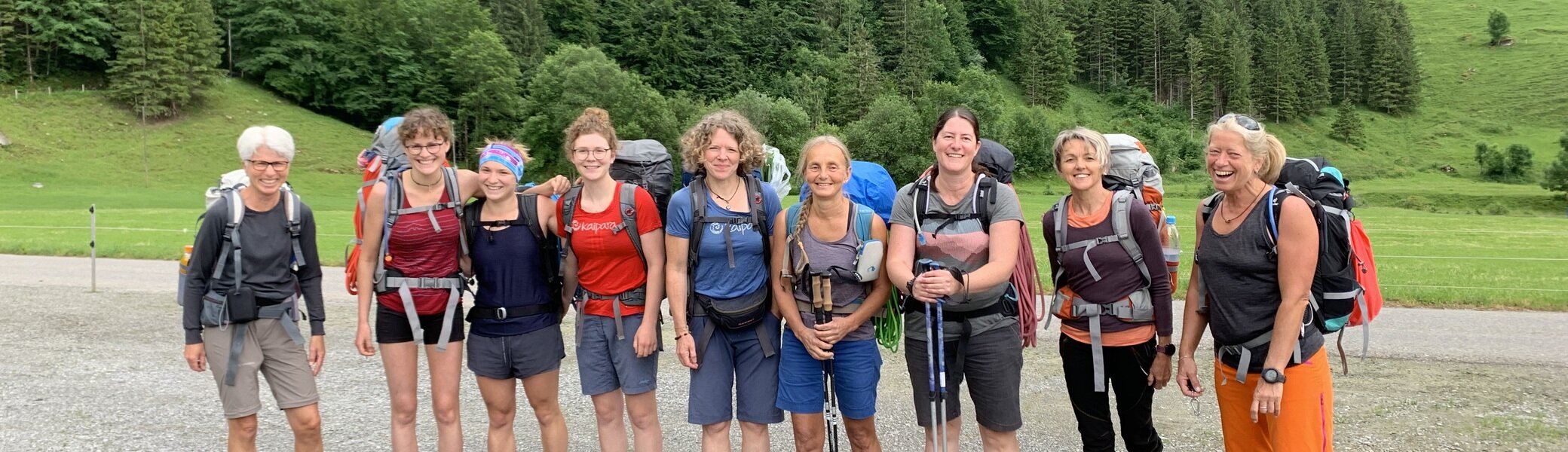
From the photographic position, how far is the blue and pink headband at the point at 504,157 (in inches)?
Result: 169

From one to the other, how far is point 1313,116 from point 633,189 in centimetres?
12633

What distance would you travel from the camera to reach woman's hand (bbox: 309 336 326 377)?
176 inches

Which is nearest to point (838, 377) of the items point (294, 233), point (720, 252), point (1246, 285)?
Answer: point (720, 252)

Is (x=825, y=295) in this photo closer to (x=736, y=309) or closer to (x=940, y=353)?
(x=736, y=309)

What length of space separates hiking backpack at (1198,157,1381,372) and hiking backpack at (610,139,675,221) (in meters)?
2.90

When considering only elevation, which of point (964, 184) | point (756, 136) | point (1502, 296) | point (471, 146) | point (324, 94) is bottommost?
point (1502, 296)

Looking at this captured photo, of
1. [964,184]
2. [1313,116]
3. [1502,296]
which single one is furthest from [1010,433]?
[1313,116]

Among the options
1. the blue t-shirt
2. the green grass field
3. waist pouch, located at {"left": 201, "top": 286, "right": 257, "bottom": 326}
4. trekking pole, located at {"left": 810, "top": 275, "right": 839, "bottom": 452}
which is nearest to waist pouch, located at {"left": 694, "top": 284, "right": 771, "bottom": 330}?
the blue t-shirt

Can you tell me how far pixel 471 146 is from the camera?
80812mm

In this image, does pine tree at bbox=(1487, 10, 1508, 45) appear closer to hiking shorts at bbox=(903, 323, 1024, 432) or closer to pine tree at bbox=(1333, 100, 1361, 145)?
pine tree at bbox=(1333, 100, 1361, 145)

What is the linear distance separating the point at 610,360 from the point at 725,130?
1.29 m

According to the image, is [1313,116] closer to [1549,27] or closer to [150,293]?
[1549,27]

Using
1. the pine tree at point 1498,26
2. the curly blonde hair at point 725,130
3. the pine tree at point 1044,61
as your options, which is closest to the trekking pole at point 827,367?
the curly blonde hair at point 725,130

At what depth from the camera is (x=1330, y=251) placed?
3594 millimetres
